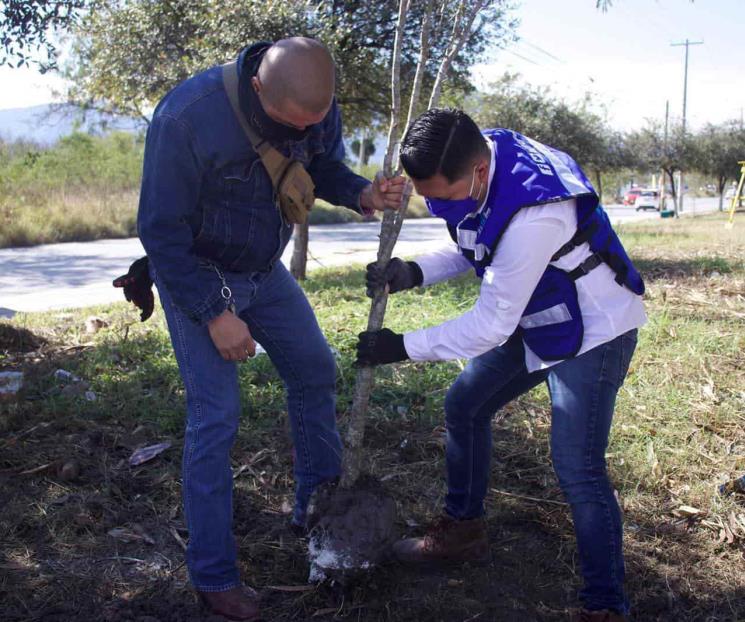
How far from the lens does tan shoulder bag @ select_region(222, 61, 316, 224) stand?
2607mm

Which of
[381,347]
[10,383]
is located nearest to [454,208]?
[381,347]

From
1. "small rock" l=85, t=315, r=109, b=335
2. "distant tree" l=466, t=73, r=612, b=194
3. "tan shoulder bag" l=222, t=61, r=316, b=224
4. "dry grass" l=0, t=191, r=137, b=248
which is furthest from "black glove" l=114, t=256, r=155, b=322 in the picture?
"distant tree" l=466, t=73, r=612, b=194

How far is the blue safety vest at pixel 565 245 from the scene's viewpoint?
7.87ft

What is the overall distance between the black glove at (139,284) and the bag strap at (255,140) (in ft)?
2.20

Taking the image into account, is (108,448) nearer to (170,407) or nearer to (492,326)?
(170,407)

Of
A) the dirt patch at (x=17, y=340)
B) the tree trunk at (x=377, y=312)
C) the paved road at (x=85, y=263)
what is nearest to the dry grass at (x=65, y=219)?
the paved road at (x=85, y=263)

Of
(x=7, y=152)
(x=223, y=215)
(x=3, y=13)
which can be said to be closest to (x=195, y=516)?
(x=223, y=215)

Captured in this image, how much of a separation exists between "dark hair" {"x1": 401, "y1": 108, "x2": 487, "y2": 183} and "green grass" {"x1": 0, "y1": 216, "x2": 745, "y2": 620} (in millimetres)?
1599

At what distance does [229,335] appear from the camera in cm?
263

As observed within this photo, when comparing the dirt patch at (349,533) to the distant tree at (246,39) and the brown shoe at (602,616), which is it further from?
the distant tree at (246,39)

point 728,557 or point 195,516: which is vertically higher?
point 195,516

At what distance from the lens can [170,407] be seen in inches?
179

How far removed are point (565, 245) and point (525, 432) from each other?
6.92 ft

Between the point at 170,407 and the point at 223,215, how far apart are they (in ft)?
7.11
